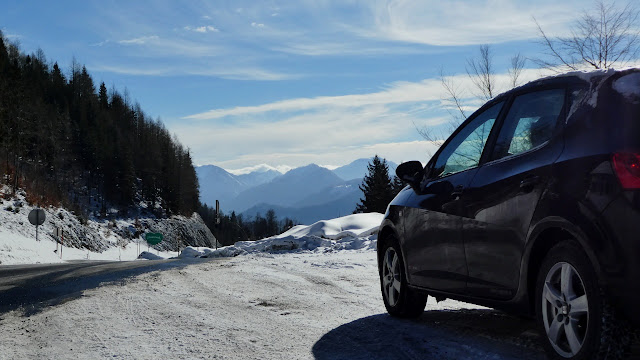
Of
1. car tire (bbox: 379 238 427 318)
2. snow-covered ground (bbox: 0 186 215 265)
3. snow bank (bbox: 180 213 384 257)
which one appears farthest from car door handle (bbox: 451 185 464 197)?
snow-covered ground (bbox: 0 186 215 265)

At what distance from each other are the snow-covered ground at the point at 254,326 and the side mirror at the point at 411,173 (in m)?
1.22

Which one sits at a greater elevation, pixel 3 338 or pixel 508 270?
pixel 508 270

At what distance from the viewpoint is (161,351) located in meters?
4.41

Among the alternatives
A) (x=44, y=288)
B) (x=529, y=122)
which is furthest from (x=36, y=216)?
(x=529, y=122)

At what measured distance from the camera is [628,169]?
9.73ft

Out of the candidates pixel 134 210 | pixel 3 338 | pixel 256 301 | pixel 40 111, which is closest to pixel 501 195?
pixel 256 301

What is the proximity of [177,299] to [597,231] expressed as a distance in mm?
5096

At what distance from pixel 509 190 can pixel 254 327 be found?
98.3 inches

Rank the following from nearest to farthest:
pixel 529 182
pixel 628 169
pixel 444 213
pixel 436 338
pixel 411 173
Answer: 1. pixel 628 169
2. pixel 529 182
3. pixel 436 338
4. pixel 444 213
5. pixel 411 173

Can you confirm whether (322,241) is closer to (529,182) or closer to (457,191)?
(457,191)

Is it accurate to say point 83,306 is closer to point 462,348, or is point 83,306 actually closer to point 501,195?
point 462,348

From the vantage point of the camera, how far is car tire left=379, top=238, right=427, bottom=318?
5566 mm

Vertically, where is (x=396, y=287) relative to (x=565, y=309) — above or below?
below

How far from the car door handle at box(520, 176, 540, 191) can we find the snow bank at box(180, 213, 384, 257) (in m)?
12.9
